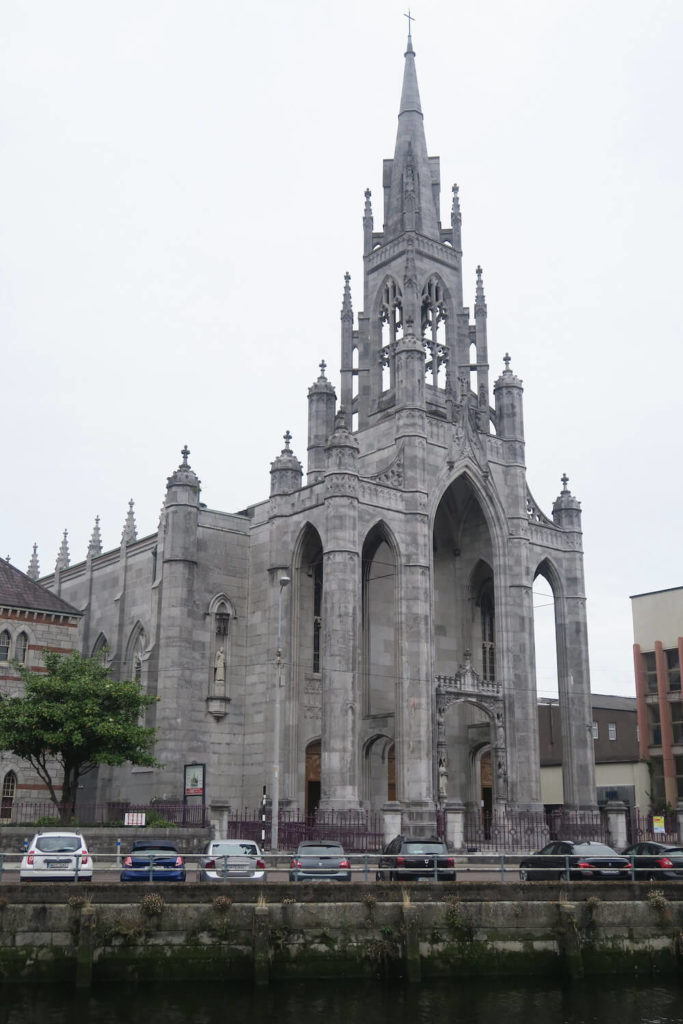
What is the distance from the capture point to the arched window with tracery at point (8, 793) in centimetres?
5009

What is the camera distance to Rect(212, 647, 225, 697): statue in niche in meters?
51.4

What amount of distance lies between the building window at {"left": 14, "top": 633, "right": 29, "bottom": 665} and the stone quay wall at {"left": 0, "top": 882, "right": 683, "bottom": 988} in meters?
31.9

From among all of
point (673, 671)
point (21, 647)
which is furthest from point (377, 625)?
point (673, 671)

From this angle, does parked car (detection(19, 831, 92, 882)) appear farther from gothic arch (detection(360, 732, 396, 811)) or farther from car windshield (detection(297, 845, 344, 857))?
gothic arch (detection(360, 732, 396, 811))

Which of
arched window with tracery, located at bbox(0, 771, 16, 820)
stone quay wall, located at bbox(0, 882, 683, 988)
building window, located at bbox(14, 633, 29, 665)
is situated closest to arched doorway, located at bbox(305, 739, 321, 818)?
arched window with tracery, located at bbox(0, 771, 16, 820)

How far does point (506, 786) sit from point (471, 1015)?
107ft

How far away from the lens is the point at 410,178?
2406 inches

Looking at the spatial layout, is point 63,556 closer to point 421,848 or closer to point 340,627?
point 340,627

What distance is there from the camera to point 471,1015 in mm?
20547

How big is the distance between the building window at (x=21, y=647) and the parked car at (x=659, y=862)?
33.6m

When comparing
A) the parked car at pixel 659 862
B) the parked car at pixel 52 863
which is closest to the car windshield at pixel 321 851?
the parked car at pixel 52 863

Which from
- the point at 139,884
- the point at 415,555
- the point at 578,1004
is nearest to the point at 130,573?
the point at 415,555

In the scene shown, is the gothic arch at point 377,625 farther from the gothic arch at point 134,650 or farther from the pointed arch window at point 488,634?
the gothic arch at point 134,650

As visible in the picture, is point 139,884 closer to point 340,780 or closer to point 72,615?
point 340,780
